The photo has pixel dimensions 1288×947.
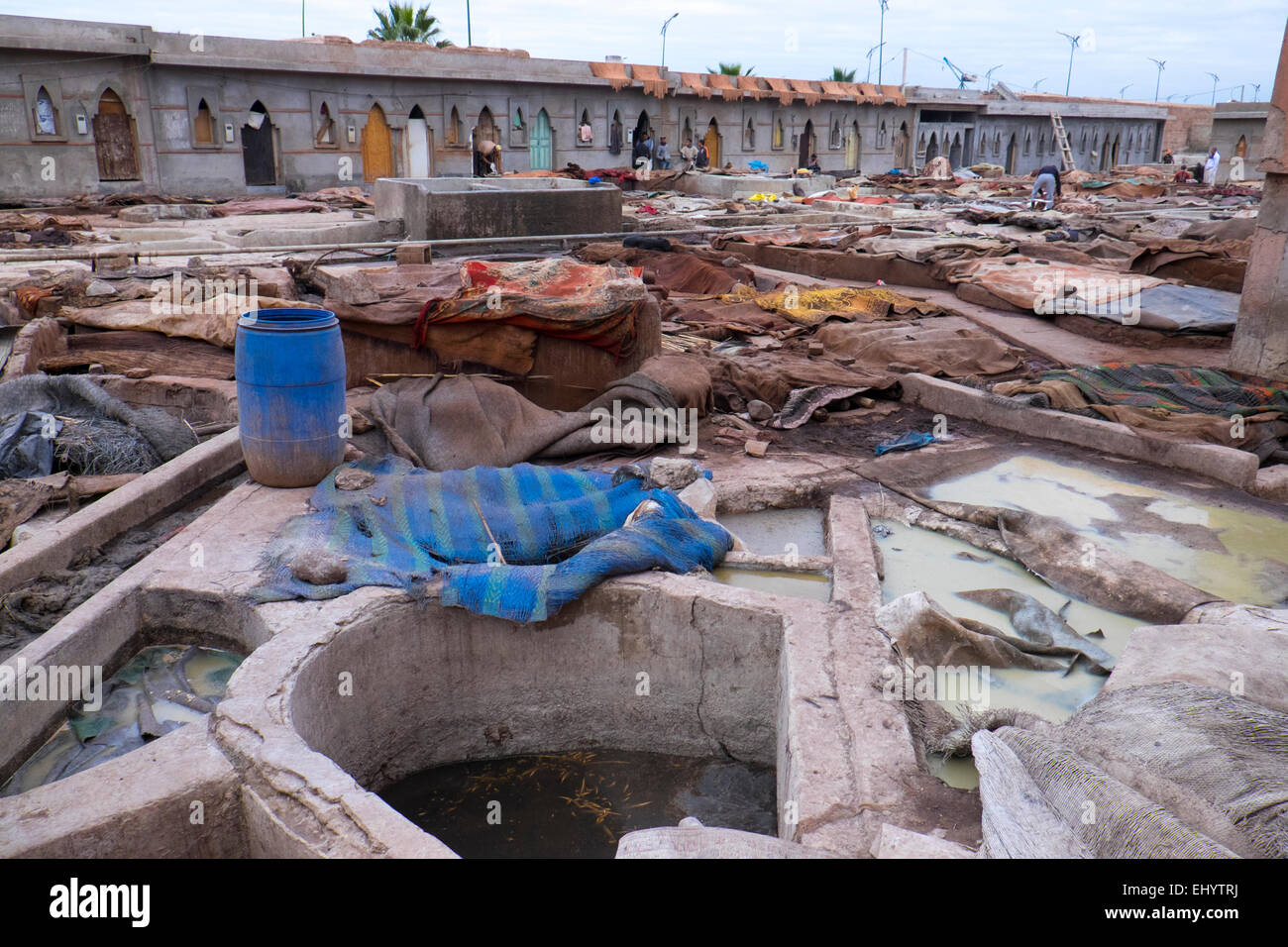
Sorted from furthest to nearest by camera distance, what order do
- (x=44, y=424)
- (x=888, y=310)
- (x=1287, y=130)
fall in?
(x=888, y=310)
(x=1287, y=130)
(x=44, y=424)

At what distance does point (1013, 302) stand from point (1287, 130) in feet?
12.5

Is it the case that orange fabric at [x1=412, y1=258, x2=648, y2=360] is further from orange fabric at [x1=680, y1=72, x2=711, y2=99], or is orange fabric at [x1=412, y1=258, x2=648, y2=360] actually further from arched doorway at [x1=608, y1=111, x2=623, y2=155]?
orange fabric at [x1=680, y1=72, x2=711, y2=99]

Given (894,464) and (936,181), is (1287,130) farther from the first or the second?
(936,181)

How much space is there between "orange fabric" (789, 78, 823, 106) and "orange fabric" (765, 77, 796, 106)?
375 millimetres

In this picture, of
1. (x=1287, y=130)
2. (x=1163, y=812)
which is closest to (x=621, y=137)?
(x=1287, y=130)

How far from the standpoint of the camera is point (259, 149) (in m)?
24.2

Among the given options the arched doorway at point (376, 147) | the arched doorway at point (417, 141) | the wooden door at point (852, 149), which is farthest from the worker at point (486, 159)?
the wooden door at point (852, 149)

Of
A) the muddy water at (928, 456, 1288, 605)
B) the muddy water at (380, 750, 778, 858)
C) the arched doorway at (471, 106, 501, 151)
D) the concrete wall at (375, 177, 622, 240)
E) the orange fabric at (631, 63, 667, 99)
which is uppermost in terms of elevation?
the orange fabric at (631, 63, 667, 99)

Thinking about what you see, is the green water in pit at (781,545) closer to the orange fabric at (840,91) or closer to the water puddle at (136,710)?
the water puddle at (136,710)

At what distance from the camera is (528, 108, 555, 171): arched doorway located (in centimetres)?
2862

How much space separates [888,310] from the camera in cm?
1063

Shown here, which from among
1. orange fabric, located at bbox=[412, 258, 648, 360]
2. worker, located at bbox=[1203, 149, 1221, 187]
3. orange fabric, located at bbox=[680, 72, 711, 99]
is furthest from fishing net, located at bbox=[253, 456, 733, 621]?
worker, located at bbox=[1203, 149, 1221, 187]

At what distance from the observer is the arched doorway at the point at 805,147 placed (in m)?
35.7

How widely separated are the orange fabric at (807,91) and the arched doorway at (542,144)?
10091 mm
